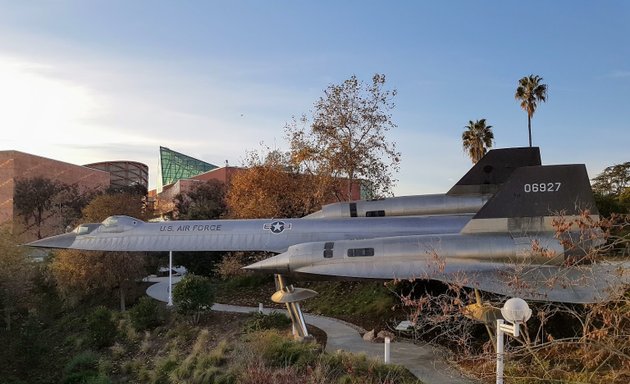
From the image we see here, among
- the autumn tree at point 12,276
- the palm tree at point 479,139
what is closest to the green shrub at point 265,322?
the autumn tree at point 12,276

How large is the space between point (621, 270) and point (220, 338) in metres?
13.8

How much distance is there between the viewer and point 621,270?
625 cm

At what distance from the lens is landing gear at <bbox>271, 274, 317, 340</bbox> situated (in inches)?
590

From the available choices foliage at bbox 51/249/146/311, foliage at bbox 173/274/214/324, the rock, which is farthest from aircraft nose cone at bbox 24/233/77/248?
the rock

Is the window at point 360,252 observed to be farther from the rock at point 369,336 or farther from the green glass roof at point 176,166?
the green glass roof at point 176,166

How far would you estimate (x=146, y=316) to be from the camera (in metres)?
19.8

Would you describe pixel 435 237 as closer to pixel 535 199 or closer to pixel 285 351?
pixel 535 199

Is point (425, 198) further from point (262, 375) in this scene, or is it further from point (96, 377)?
point (96, 377)

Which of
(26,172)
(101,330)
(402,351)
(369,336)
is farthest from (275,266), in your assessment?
(26,172)

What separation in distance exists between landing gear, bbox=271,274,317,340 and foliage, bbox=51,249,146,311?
47.4 feet

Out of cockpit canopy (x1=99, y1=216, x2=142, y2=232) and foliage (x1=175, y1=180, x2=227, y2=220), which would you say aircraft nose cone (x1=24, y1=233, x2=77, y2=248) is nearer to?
cockpit canopy (x1=99, y1=216, x2=142, y2=232)

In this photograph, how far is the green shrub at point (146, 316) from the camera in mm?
19578

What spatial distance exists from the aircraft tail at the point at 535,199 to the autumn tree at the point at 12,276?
894 inches

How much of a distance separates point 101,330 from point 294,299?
31.1ft
